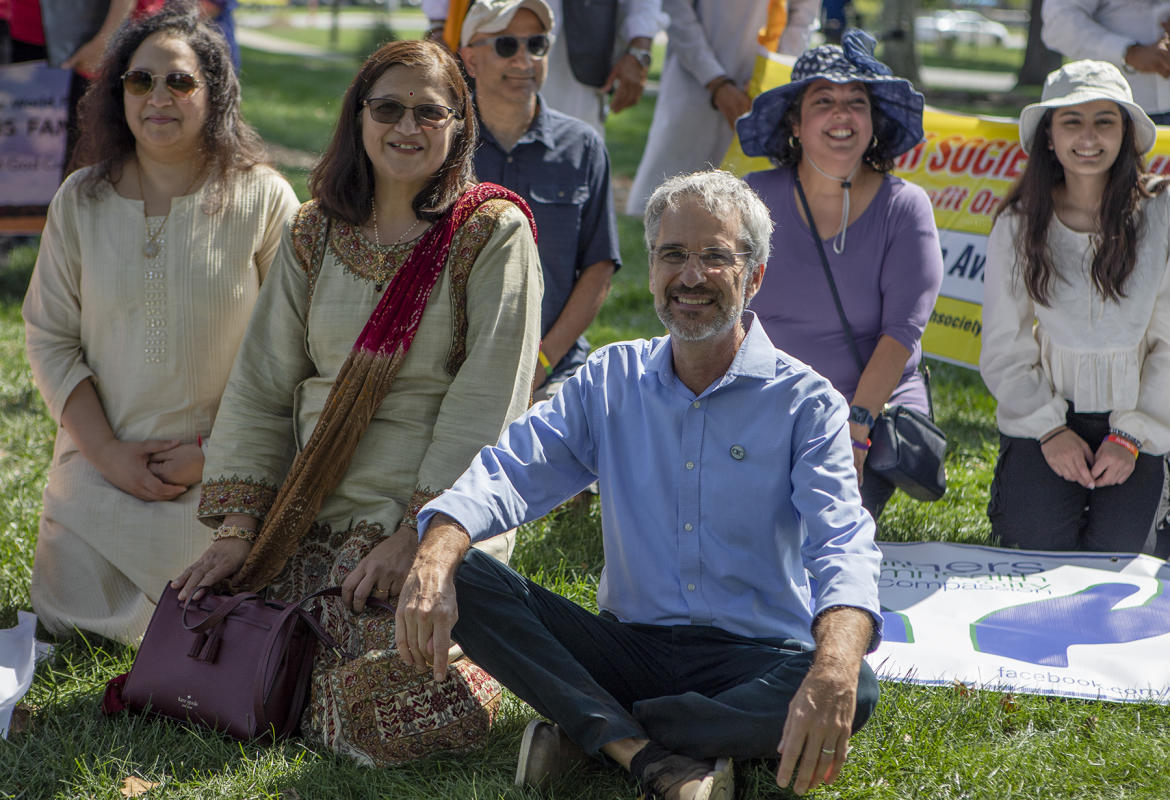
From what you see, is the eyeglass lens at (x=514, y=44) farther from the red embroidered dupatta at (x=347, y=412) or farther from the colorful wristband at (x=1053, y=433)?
the colorful wristband at (x=1053, y=433)

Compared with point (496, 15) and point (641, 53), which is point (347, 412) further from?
point (641, 53)

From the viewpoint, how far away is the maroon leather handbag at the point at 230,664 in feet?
10.9

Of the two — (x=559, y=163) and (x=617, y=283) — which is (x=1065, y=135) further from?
(x=617, y=283)

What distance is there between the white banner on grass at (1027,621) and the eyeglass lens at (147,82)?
2.85 meters

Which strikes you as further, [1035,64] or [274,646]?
[1035,64]

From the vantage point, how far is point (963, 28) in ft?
154

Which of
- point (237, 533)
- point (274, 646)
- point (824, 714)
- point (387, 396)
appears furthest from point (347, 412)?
point (824, 714)

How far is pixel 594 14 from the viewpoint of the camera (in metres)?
6.23

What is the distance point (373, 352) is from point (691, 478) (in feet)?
3.35

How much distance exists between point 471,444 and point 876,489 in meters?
1.80

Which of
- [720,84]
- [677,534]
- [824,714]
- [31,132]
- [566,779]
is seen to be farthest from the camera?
[31,132]

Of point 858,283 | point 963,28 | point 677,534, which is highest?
point 858,283

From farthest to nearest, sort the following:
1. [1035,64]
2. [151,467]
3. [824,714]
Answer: [1035,64] < [151,467] < [824,714]

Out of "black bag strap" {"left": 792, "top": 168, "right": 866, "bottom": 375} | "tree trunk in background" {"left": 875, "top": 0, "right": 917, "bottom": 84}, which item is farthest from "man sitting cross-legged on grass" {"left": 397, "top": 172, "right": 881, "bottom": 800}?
"tree trunk in background" {"left": 875, "top": 0, "right": 917, "bottom": 84}
